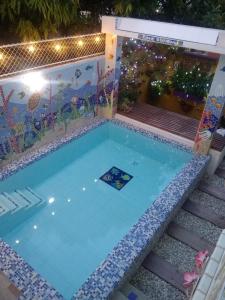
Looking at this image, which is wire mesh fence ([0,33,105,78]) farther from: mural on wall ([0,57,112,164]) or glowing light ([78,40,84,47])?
mural on wall ([0,57,112,164])

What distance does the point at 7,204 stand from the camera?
774 centimetres

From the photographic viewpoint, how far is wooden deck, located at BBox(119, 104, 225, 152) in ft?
35.0

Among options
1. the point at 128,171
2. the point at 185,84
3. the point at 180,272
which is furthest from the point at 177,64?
the point at 180,272

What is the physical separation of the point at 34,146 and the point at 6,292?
4.92m

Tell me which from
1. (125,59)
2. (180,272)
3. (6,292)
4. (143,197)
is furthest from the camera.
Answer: (125,59)

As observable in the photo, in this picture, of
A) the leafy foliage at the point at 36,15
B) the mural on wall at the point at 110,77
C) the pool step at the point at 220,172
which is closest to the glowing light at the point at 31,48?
the leafy foliage at the point at 36,15

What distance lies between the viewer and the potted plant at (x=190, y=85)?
1191 cm

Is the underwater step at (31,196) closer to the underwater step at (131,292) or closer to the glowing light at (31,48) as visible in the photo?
the underwater step at (131,292)

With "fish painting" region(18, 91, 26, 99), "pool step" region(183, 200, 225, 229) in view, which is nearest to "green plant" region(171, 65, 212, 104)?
"pool step" region(183, 200, 225, 229)

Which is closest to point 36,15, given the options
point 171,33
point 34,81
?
point 34,81

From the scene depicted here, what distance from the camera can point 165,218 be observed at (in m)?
7.22

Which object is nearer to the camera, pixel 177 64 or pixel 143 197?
pixel 143 197

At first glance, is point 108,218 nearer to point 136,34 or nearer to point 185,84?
point 136,34

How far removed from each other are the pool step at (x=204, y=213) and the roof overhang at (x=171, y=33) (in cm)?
461
